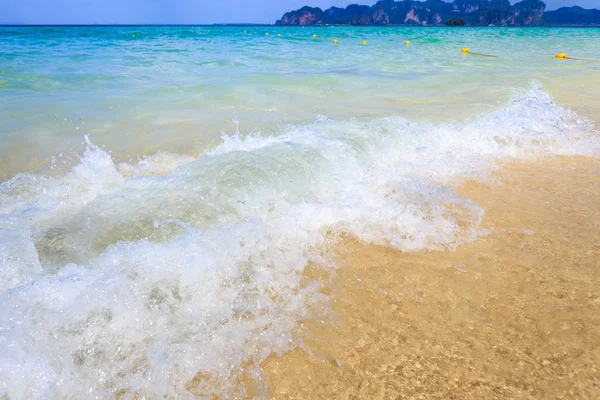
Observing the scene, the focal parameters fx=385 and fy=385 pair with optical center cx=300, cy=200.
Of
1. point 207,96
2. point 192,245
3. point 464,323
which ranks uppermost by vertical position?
point 207,96

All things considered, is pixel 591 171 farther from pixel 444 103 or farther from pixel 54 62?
pixel 54 62

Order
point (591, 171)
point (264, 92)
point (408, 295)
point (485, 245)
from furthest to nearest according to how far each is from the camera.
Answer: point (264, 92)
point (591, 171)
point (485, 245)
point (408, 295)

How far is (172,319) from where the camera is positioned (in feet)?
6.22

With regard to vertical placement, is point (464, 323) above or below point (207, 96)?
below

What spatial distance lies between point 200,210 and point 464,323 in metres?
1.85

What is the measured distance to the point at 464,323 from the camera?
6.29ft

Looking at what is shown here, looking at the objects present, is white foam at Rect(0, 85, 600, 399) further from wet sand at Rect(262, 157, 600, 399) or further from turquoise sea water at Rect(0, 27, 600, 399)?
wet sand at Rect(262, 157, 600, 399)

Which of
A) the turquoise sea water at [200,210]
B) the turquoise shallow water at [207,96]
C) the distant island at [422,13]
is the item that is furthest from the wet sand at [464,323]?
the distant island at [422,13]

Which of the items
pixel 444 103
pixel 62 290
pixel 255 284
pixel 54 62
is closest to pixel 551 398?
pixel 255 284

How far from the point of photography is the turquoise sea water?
1706mm

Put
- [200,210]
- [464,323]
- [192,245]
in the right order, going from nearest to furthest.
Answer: [464,323], [192,245], [200,210]

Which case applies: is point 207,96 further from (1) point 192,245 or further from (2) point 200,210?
(1) point 192,245

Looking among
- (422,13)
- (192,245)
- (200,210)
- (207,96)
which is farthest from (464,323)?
(422,13)

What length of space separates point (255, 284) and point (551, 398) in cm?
143
